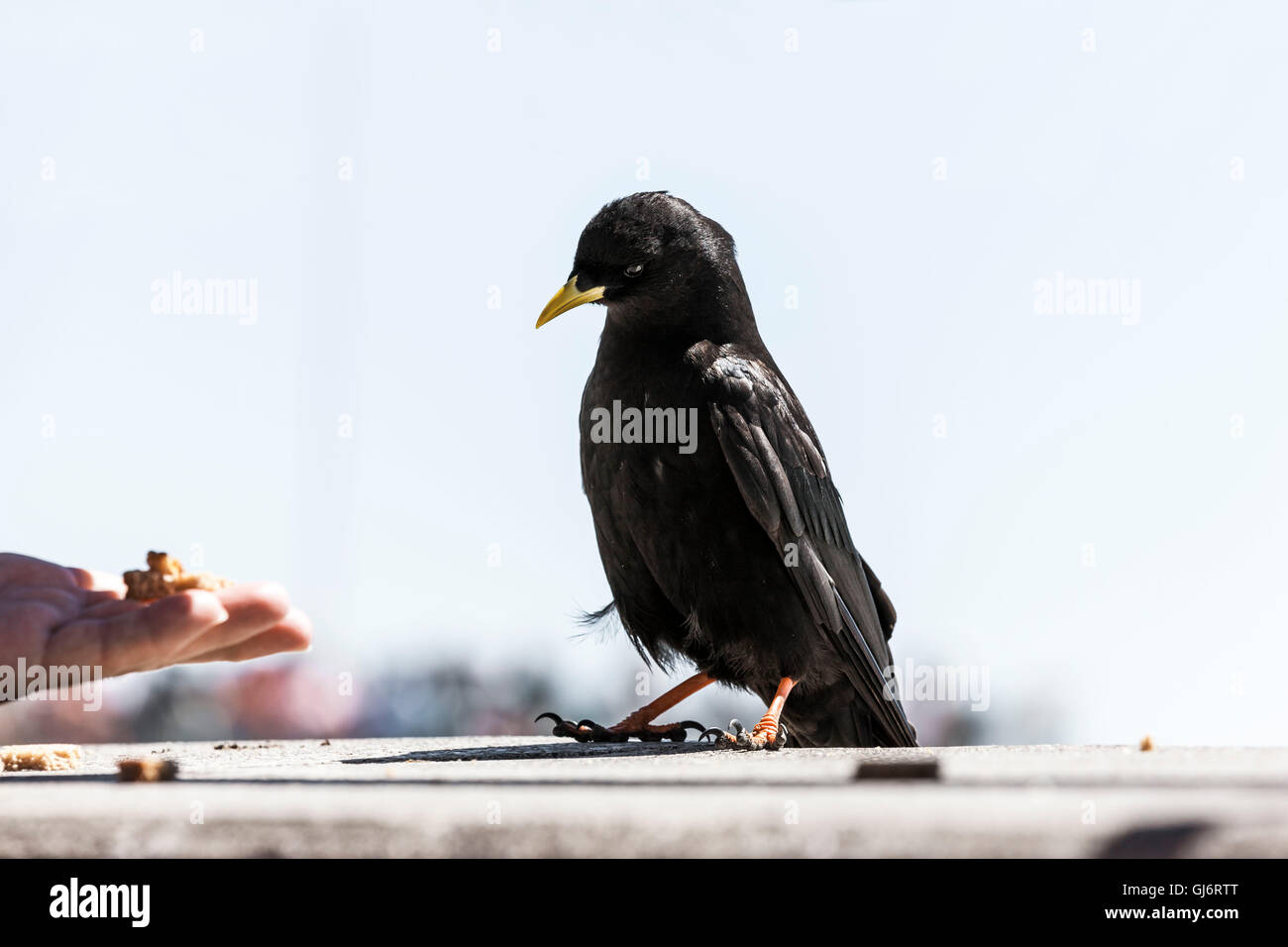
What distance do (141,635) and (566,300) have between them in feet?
6.89

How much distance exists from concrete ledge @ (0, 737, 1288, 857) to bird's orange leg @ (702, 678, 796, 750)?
173 centimetres

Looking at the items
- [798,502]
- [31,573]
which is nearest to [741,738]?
[798,502]

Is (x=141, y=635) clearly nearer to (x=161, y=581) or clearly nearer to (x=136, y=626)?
(x=136, y=626)

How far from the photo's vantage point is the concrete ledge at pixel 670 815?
1.73 metres

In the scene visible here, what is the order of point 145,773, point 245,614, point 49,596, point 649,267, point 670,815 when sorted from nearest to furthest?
point 670,815
point 145,773
point 245,614
point 49,596
point 649,267

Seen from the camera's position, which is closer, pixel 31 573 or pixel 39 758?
pixel 39 758

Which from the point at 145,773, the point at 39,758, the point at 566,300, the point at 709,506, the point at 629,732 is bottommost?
the point at 629,732

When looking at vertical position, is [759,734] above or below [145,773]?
below

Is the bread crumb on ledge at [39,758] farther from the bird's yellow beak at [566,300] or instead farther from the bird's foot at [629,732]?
the bird's yellow beak at [566,300]

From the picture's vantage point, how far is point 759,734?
4137 millimetres

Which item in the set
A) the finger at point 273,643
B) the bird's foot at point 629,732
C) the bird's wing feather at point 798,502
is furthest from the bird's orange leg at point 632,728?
the finger at point 273,643
